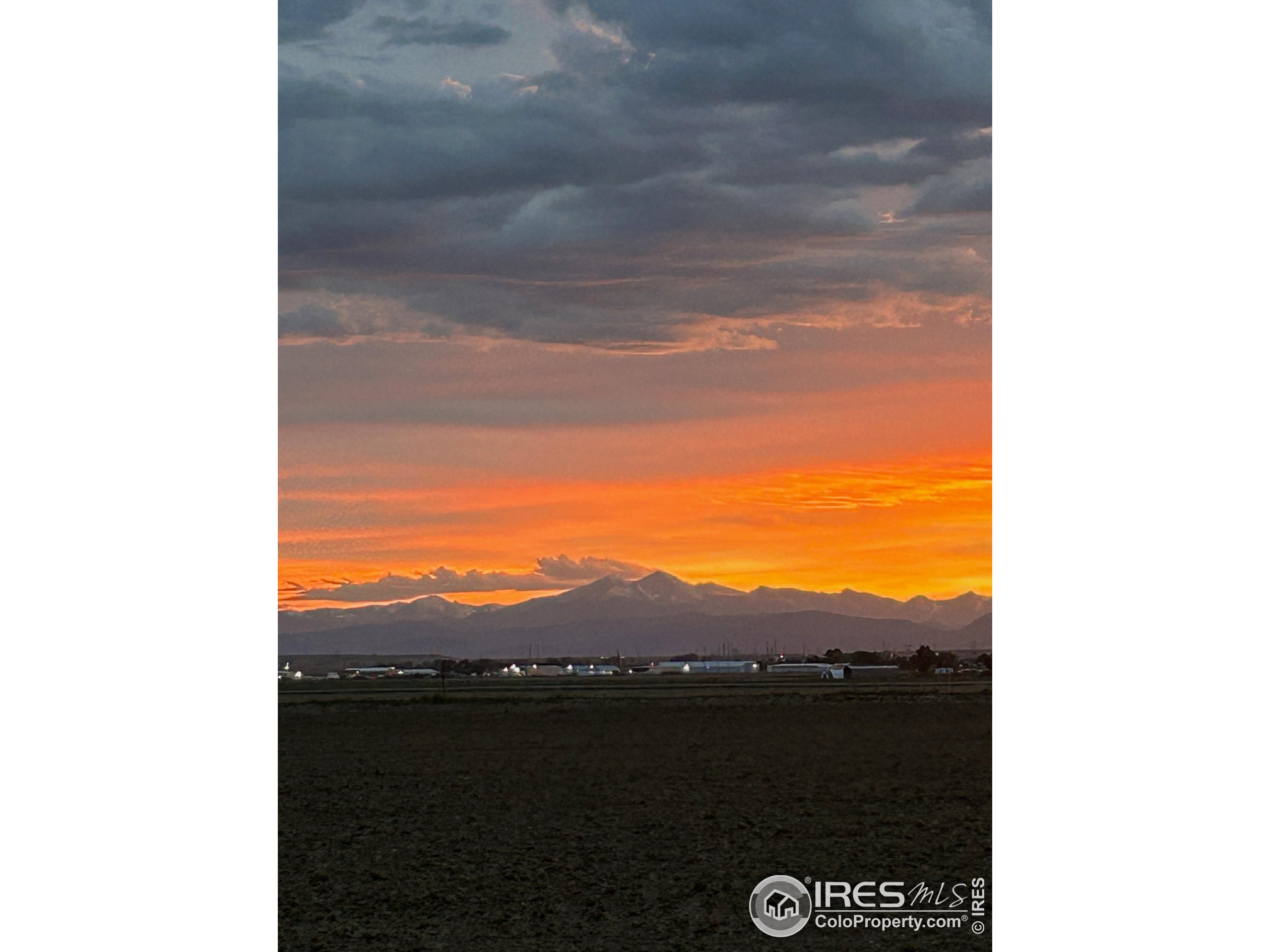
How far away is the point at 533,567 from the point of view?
16.2 metres

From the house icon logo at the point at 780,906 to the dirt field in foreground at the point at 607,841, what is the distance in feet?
0.44

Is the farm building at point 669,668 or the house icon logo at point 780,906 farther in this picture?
the farm building at point 669,668

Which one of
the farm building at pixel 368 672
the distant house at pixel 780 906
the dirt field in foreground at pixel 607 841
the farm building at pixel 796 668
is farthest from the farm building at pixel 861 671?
the distant house at pixel 780 906

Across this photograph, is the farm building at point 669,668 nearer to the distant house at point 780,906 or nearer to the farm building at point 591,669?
the farm building at point 591,669

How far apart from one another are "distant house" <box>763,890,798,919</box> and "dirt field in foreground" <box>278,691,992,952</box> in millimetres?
278

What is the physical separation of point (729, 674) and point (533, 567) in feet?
273

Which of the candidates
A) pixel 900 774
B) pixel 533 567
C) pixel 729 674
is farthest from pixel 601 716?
pixel 729 674

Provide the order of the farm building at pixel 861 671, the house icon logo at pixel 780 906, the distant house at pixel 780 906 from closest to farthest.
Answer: the house icon logo at pixel 780 906, the distant house at pixel 780 906, the farm building at pixel 861 671

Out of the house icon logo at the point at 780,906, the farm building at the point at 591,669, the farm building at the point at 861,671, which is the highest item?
the house icon logo at the point at 780,906

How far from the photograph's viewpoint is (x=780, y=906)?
488 inches

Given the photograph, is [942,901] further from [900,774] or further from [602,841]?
[900,774]

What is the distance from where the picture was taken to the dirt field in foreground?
12344 millimetres

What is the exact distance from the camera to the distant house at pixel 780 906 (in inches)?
485

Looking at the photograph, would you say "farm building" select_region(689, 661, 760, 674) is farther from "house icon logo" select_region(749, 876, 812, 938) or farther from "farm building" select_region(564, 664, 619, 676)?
"house icon logo" select_region(749, 876, 812, 938)
